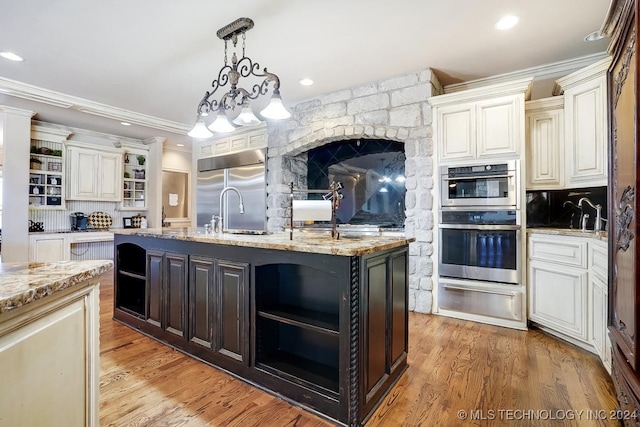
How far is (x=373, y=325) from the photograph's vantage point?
174cm

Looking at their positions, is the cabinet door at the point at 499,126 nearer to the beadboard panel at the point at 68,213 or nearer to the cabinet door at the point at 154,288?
the cabinet door at the point at 154,288

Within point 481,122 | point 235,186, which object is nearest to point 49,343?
point 481,122

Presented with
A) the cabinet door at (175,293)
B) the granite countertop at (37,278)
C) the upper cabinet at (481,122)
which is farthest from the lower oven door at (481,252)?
the granite countertop at (37,278)

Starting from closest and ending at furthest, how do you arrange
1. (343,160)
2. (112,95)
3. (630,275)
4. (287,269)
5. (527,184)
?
(630,275)
(287,269)
(527,184)
(112,95)
(343,160)

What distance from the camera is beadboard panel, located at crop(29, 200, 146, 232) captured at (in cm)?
537

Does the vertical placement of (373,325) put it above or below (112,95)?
below

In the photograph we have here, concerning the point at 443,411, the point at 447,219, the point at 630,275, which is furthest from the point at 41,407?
the point at 447,219

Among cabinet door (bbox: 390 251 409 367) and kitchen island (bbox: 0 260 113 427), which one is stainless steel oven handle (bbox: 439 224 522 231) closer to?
cabinet door (bbox: 390 251 409 367)

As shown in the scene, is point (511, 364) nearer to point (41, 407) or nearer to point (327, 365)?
point (327, 365)

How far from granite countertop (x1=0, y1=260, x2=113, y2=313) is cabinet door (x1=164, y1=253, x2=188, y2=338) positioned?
47.4 inches

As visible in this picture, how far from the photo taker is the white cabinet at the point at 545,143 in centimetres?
304

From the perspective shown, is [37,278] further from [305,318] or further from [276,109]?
[276,109]

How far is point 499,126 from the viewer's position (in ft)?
10.0

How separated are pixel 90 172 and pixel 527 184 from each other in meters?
6.83
